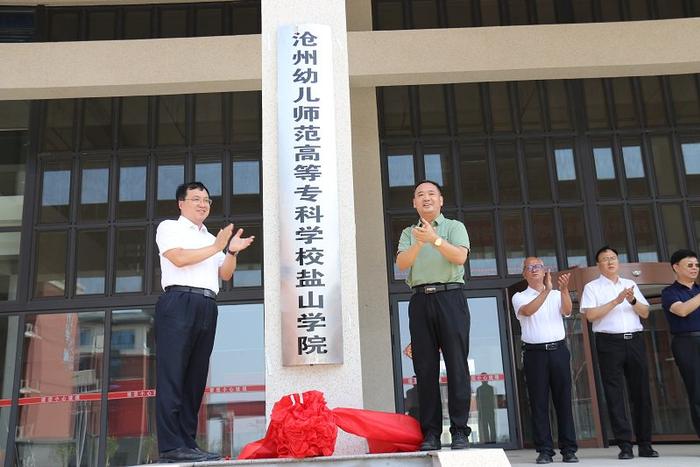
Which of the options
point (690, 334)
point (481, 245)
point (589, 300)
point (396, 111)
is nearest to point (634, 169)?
point (481, 245)

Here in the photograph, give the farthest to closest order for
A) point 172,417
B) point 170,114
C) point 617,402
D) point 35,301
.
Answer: point 170,114, point 35,301, point 617,402, point 172,417

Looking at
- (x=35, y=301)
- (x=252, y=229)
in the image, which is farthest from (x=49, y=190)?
(x=252, y=229)

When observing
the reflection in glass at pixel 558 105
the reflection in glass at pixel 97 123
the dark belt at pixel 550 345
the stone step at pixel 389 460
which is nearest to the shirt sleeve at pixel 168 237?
the stone step at pixel 389 460

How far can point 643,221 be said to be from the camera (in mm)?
7707

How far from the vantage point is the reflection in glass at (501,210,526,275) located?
300 inches

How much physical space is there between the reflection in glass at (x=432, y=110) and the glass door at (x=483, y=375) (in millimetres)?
1931

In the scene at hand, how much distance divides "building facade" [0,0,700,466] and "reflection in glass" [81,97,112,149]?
0.03 m

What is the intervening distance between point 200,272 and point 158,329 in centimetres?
38

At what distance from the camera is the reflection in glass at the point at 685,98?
26.3 ft

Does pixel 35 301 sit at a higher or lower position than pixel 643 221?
lower

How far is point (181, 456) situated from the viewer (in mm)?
3480

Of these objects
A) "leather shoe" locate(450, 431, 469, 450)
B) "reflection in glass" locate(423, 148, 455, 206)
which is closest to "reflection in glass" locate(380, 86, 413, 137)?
"reflection in glass" locate(423, 148, 455, 206)

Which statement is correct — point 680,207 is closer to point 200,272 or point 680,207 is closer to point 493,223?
point 493,223

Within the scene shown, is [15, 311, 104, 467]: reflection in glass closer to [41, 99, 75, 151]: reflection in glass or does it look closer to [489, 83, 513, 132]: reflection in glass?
[41, 99, 75, 151]: reflection in glass
